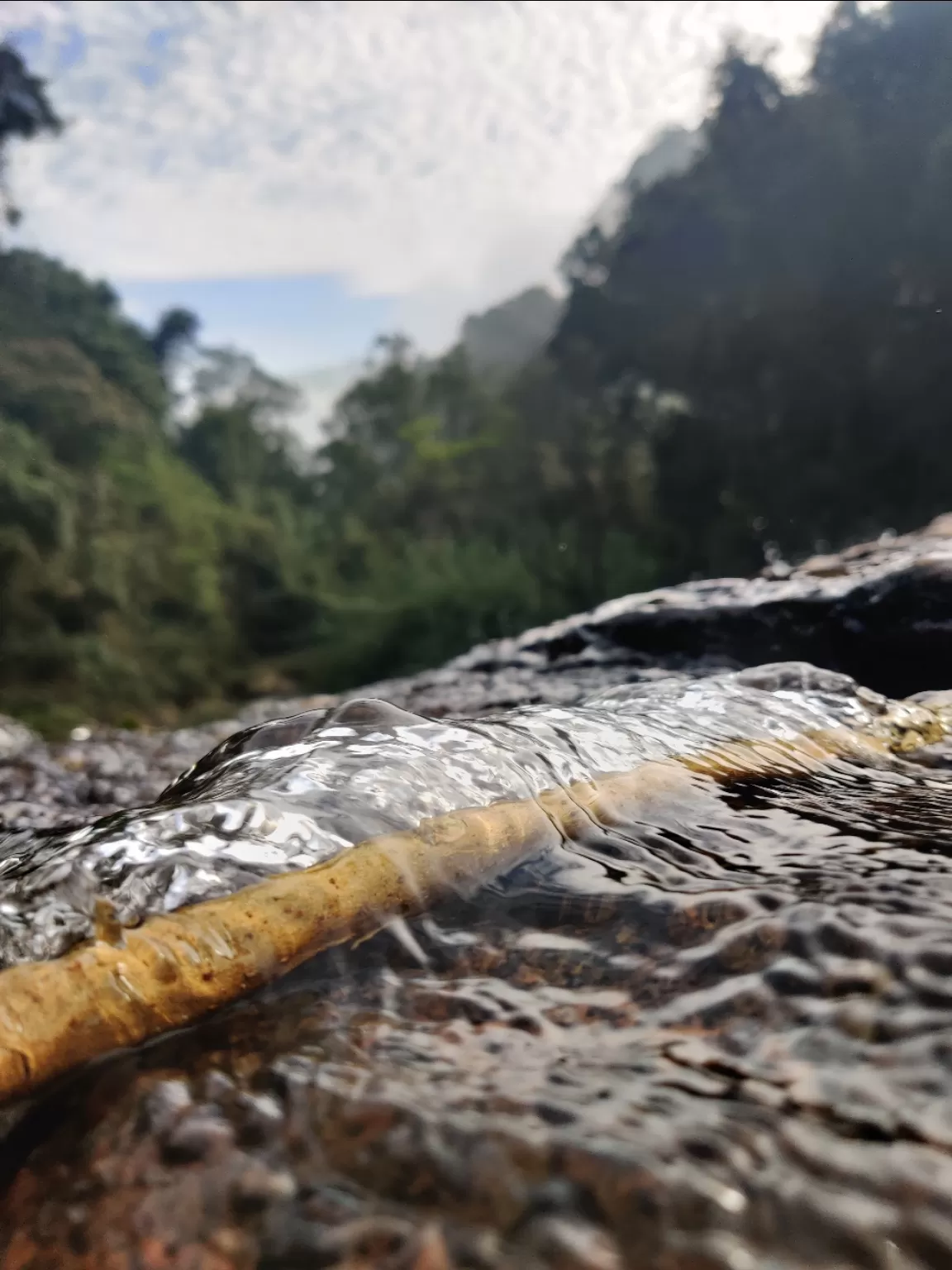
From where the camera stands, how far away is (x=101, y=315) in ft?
59.6

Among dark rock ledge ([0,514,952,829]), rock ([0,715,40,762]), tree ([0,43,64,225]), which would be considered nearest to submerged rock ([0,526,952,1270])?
dark rock ledge ([0,514,952,829])

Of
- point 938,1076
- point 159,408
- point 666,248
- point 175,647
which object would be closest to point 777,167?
point 666,248

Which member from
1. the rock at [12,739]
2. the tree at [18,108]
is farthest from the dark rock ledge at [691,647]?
the tree at [18,108]

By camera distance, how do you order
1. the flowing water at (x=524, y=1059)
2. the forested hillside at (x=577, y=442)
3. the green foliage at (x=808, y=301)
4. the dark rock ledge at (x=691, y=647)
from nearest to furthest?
the flowing water at (x=524, y=1059)
the dark rock ledge at (x=691, y=647)
the green foliage at (x=808, y=301)
the forested hillside at (x=577, y=442)

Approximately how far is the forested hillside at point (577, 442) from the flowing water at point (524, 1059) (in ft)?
31.0

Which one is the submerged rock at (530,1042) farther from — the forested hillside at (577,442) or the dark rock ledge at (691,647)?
the forested hillside at (577,442)

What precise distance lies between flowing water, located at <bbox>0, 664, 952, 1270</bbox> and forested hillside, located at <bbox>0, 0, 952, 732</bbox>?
943 cm

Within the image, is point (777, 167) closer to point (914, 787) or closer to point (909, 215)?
point (909, 215)

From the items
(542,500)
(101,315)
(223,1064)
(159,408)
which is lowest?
(223,1064)

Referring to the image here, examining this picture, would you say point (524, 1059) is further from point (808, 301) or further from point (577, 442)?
point (577, 442)

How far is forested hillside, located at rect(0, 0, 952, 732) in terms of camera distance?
384 inches

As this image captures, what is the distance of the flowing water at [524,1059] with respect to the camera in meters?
0.58

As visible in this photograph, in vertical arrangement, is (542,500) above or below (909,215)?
below

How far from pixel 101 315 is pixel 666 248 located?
12799mm
